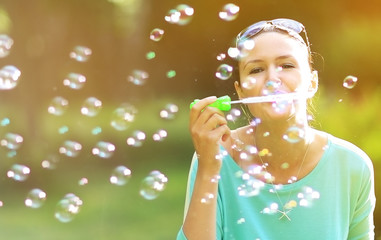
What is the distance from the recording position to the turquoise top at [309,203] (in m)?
1.56

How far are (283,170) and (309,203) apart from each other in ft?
0.37

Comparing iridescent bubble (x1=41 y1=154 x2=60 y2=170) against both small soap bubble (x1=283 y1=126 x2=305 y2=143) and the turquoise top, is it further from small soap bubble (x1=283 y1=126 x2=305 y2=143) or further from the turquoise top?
small soap bubble (x1=283 y1=126 x2=305 y2=143)

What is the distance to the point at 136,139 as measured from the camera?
9.73 ft

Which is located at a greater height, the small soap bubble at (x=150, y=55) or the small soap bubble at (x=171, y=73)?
the small soap bubble at (x=150, y=55)

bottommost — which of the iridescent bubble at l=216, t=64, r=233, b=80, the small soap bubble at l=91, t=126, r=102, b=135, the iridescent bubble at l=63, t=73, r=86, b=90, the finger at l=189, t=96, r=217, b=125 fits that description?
the finger at l=189, t=96, r=217, b=125

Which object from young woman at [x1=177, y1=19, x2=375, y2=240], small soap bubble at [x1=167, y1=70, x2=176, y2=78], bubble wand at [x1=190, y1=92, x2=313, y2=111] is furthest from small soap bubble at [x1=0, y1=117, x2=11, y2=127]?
bubble wand at [x1=190, y1=92, x2=313, y2=111]

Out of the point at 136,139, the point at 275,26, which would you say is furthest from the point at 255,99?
the point at 136,139

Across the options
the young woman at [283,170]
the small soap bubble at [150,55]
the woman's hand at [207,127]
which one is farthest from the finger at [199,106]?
the small soap bubble at [150,55]

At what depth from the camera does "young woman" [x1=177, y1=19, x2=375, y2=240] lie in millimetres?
1501

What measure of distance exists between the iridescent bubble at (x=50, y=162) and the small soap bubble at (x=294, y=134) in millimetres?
1699

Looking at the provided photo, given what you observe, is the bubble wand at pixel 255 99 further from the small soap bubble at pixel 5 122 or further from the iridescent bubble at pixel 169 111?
the small soap bubble at pixel 5 122

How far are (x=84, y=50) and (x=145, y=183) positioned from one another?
130 cm

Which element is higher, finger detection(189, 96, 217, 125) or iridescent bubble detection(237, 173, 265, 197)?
finger detection(189, 96, 217, 125)

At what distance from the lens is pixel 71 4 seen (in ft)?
9.82
